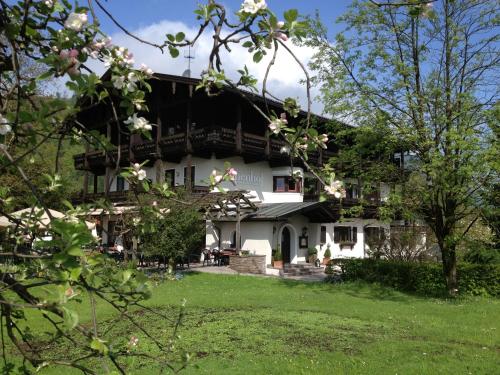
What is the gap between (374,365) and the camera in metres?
7.28

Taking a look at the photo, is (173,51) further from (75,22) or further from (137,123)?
(75,22)

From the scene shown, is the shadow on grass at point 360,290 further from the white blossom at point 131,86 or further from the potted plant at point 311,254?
the white blossom at point 131,86

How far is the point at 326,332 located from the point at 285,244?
733 inches

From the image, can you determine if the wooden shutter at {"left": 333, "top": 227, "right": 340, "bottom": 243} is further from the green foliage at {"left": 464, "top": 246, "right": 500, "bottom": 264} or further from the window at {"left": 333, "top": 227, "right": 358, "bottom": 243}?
the green foliage at {"left": 464, "top": 246, "right": 500, "bottom": 264}

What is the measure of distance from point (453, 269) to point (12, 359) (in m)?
14.3

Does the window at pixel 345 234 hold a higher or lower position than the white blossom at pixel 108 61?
lower

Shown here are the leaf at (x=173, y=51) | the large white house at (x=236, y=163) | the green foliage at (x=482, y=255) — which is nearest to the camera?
the leaf at (x=173, y=51)

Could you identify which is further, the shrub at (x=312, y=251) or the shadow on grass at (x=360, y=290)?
the shrub at (x=312, y=251)

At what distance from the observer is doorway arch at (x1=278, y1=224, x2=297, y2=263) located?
→ 28.2 m

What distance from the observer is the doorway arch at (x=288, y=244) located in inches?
1110

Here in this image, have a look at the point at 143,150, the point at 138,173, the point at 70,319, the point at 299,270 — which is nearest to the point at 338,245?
the point at 299,270

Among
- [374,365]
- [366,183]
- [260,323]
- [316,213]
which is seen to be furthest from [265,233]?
[374,365]

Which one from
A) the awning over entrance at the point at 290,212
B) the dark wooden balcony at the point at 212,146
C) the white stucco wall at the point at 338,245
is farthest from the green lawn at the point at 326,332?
the white stucco wall at the point at 338,245

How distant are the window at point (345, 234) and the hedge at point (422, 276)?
11.8 meters
